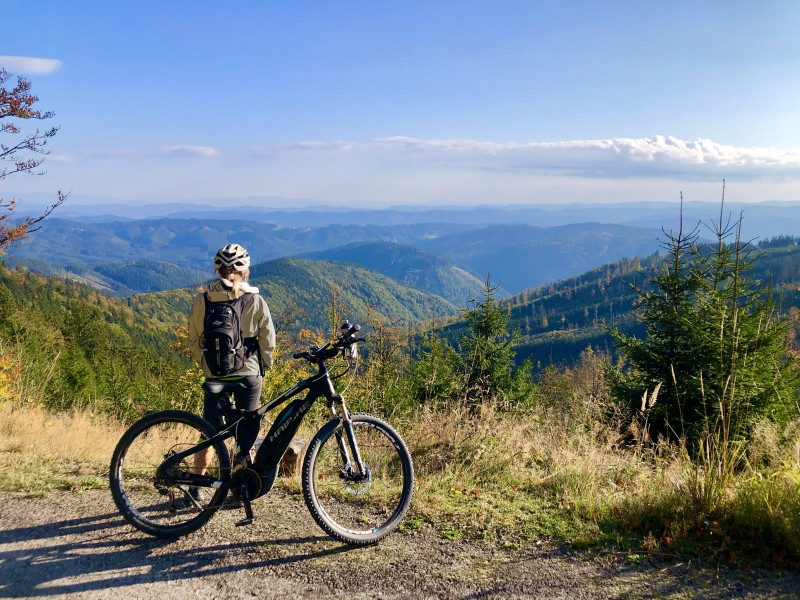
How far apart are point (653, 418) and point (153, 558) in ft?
32.7

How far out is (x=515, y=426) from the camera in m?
6.12

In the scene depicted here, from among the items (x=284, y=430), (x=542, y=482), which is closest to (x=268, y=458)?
(x=284, y=430)

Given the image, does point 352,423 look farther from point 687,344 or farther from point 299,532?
point 687,344

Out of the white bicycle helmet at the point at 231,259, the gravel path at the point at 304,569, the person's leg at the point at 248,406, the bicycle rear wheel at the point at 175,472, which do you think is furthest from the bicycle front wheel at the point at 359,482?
the white bicycle helmet at the point at 231,259

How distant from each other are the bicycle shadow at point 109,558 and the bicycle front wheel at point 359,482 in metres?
0.25

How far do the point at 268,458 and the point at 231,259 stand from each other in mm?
1605

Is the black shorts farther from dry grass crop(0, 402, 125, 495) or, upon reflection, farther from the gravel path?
dry grass crop(0, 402, 125, 495)

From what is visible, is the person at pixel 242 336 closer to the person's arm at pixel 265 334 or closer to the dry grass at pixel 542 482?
the person's arm at pixel 265 334

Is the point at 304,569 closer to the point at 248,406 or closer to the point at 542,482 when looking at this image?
the point at 248,406

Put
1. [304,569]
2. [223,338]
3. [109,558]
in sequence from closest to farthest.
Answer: [304,569], [109,558], [223,338]

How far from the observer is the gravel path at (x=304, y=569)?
3186mm

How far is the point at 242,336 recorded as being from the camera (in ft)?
13.4

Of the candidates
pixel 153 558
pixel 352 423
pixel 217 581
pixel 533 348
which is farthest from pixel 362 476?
pixel 533 348

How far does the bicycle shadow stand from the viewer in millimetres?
3355
